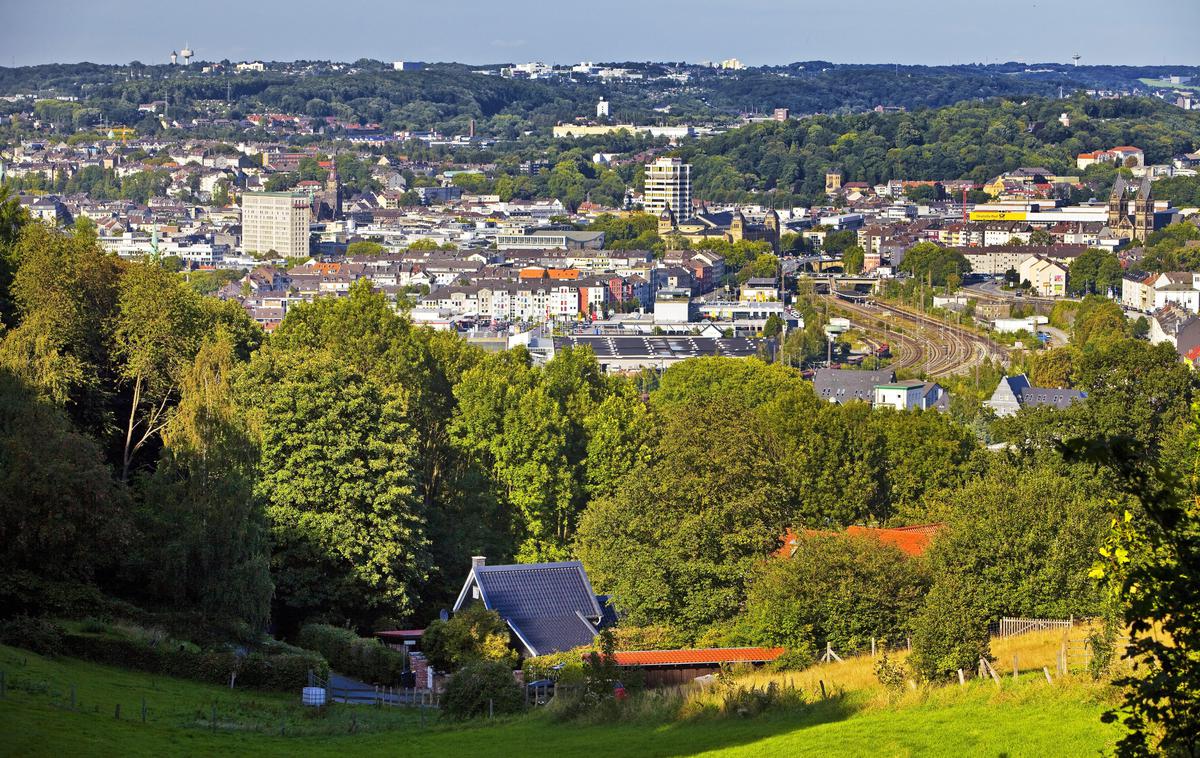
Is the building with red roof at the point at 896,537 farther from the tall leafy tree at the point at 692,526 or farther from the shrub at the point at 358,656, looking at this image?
the shrub at the point at 358,656

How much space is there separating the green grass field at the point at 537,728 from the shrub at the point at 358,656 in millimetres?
3576

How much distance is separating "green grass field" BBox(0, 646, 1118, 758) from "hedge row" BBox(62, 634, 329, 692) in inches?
29.1

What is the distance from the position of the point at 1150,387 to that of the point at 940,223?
317 ft

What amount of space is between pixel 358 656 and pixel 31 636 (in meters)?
4.19

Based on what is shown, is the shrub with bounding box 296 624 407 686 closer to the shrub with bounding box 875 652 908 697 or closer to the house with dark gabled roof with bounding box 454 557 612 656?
the house with dark gabled roof with bounding box 454 557 612 656

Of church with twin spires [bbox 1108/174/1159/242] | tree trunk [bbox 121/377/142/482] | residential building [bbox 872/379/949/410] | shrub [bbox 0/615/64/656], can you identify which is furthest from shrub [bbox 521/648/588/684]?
church with twin spires [bbox 1108/174/1159/242]

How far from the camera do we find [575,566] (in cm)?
2125

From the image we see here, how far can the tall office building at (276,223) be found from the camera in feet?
420

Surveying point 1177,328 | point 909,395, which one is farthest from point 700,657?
point 1177,328

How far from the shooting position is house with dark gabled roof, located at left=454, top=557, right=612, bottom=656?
20.0 m

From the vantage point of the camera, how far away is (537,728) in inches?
543

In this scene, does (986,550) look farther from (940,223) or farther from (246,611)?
(940,223)

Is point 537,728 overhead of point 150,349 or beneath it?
beneath

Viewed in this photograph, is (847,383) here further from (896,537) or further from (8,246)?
(896,537)
